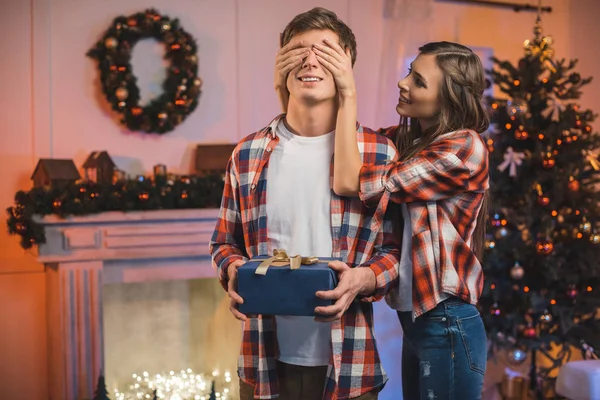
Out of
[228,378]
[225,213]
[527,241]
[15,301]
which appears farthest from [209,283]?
[225,213]

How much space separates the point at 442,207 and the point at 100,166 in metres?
2.81

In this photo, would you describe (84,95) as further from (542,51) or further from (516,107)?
(542,51)

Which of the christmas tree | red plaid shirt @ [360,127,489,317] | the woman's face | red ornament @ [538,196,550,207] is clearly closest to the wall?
the christmas tree

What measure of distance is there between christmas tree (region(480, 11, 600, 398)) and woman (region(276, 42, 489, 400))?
220cm

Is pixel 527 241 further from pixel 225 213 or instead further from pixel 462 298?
pixel 225 213

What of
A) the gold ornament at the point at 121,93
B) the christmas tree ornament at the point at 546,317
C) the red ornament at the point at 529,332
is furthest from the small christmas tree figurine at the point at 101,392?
the christmas tree ornament at the point at 546,317

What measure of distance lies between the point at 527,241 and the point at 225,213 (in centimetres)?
279

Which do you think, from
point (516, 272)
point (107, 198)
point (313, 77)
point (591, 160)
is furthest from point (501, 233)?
point (313, 77)

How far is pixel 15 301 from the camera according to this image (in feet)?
14.2

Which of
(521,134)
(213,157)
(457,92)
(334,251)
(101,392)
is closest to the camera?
(334,251)

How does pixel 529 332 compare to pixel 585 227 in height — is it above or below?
below

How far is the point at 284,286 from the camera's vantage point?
4.70 ft

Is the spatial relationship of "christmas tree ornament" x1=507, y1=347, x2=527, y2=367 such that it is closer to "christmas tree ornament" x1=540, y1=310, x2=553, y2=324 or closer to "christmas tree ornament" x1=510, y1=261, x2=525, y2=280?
"christmas tree ornament" x1=540, y1=310, x2=553, y2=324

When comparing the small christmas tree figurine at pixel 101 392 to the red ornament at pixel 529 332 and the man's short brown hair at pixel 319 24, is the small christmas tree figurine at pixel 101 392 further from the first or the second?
the man's short brown hair at pixel 319 24
